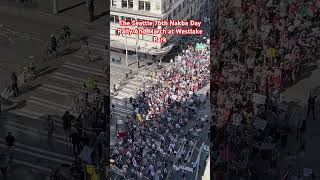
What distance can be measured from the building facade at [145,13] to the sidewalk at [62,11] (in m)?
7.18

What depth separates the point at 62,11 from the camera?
17.9 meters

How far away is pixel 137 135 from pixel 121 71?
9.16ft

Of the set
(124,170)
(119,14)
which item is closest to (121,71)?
→ (119,14)

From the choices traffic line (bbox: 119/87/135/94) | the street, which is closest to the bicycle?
the street

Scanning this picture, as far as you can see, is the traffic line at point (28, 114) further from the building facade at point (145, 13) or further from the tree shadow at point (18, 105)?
the building facade at point (145, 13)

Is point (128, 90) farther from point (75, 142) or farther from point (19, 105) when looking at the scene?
point (19, 105)

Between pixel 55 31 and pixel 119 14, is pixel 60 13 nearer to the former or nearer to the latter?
pixel 55 31

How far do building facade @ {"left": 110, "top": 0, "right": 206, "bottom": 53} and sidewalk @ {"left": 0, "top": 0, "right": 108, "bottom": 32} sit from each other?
23.6 feet

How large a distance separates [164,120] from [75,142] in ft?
27.1

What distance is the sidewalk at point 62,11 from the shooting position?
58.4 ft

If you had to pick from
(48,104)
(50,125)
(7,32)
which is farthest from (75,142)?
(7,32)

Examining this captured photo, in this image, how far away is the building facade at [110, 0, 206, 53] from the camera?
2569cm

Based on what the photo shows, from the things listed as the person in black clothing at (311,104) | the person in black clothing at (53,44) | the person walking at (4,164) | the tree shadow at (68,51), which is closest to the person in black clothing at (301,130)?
the person in black clothing at (311,104)

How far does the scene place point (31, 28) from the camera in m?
18.1
